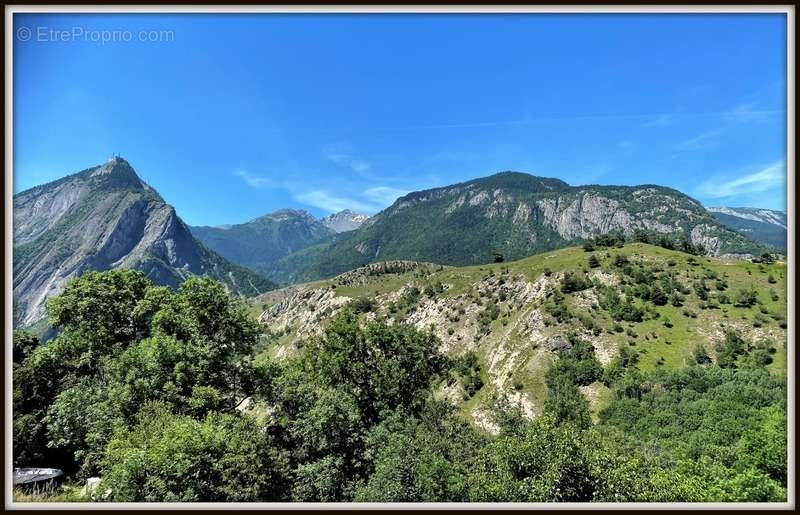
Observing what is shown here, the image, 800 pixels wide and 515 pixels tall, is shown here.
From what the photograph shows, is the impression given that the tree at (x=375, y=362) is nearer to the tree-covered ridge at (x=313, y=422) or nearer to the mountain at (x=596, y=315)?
the tree-covered ridge at (x=313, y=422)

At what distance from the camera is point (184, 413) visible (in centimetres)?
1906

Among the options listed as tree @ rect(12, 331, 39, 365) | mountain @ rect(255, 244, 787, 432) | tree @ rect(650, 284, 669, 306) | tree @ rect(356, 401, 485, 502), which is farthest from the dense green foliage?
tree @ rect(650, 284, 669, 306)

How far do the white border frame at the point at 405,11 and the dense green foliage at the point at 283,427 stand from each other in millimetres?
5850

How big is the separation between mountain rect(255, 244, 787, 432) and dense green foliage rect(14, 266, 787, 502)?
19382mm

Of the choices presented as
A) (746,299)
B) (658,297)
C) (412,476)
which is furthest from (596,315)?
(412,476)

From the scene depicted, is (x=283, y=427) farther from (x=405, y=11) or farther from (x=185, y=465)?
(x=405, y=11)

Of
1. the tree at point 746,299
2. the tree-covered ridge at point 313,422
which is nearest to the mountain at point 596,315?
the tree at point 746,299

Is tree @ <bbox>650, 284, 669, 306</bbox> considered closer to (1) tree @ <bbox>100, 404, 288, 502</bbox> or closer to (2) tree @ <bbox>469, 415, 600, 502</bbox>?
(2) tree @ <bbox>469, 415, 600, 502</bbox>

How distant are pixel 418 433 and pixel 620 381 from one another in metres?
49.3

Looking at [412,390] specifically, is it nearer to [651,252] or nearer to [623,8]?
[623,8]

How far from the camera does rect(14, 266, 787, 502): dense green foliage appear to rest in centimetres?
1389

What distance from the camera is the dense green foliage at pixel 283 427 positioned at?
45.6ft

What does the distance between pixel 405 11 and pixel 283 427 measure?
19.1m

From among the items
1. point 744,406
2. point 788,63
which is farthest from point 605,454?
point 744,406
